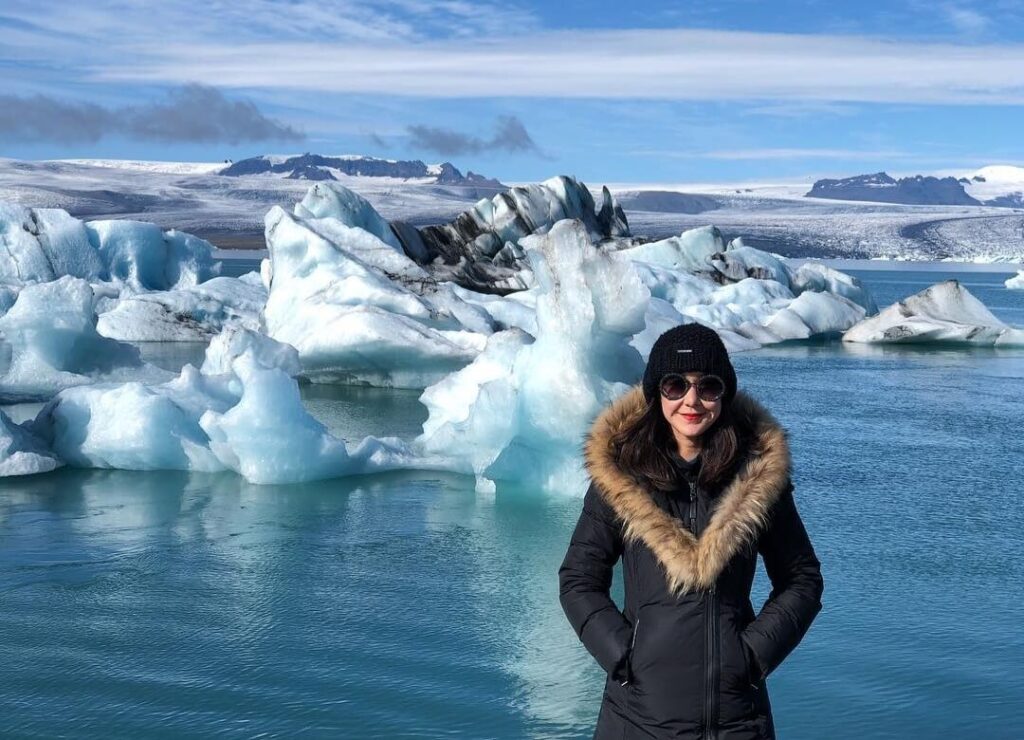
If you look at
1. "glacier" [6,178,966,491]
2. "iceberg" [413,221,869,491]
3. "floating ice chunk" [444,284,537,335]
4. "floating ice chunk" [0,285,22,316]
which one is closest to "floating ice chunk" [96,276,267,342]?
"glacier" [6,178,966,491]

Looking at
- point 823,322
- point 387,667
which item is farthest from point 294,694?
point 823,322

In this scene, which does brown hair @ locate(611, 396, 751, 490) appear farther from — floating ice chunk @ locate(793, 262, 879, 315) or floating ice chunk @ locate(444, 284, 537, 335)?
floating ice chunk @ locate(793, 262, 879, 315)

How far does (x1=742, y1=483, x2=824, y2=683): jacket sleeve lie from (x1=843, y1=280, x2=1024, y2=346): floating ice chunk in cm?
1822

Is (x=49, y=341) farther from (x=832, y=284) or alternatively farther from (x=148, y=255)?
(x=832, y=284)

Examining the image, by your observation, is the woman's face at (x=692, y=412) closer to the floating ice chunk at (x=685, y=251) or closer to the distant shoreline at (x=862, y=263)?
the floating ice chunk at (x=685, y=251)

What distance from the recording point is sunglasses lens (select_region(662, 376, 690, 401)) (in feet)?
7.68

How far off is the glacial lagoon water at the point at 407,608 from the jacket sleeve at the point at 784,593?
190 centimetres

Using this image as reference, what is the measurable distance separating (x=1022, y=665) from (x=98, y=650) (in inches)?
136

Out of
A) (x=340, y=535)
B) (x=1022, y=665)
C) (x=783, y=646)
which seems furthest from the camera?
(x=340, y=535)

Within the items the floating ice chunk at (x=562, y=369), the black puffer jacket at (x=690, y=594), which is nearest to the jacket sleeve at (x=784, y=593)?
the black puffer jacket at (x=690, y=594)

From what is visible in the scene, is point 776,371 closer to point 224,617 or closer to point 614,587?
point 614,587

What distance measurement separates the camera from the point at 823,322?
71.6 feet

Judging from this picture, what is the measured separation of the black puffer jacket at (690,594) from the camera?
7.20 ft

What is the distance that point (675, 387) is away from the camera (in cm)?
235
